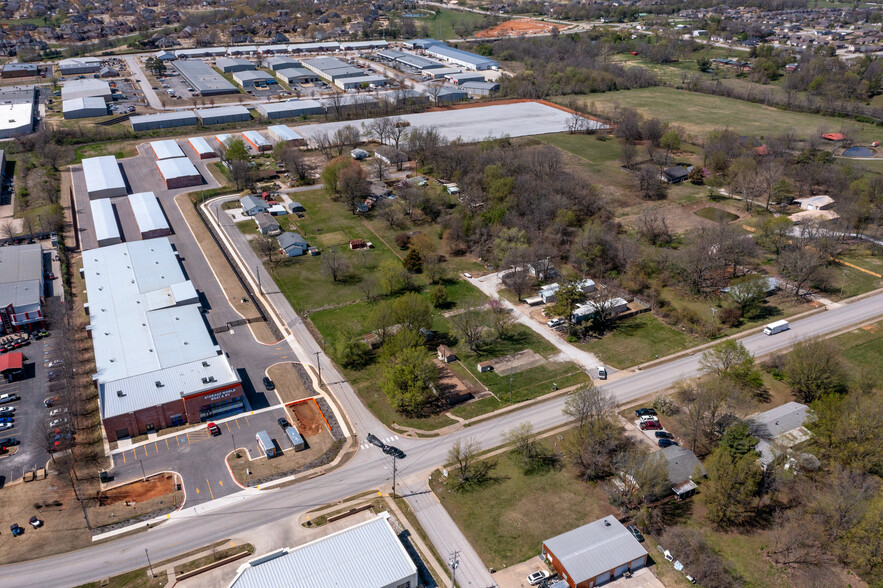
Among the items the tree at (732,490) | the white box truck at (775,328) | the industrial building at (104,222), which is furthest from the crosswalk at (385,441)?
the industrial building at (104,222)

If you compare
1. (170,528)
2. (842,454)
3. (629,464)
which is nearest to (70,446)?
(170,528)

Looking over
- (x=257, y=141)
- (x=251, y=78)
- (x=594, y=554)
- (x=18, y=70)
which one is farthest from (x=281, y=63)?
(x=594, y=554)

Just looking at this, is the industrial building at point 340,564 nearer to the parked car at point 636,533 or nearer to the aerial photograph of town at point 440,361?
the aerial photograph of town at point 440,361

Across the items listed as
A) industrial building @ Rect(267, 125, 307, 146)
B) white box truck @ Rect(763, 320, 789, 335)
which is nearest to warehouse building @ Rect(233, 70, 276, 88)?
industrial building @ Rect(267, 125, 307, 146)

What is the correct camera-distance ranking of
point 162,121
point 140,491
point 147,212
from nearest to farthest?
point 140,491 → point 147,212 → point 162,121

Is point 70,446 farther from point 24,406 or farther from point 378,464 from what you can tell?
point 378,464

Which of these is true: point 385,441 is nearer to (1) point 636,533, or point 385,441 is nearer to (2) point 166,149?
(1) point 636,533

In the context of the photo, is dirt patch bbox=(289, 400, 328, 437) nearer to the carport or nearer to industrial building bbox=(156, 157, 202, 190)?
the carport
